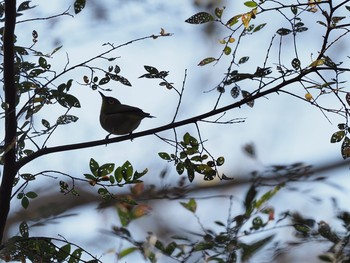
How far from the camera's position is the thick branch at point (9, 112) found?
282 cm

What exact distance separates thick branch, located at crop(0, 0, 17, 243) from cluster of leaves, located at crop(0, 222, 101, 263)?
11 cm

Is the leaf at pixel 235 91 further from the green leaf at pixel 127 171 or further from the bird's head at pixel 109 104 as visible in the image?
the bird's head at pixel 109 104

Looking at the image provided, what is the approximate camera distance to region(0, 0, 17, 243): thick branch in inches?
111

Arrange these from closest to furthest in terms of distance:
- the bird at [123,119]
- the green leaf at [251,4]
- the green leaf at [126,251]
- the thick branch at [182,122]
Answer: the thick branch at [182,122]
the green leaf at [251,4]
the green leaf at [126,251]
the bird at [123,119]

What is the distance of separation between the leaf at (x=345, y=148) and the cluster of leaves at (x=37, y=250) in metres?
1.11

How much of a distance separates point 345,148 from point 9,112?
4.47 feet

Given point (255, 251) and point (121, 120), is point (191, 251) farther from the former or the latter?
point (121, 120)

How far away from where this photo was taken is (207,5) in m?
5.88

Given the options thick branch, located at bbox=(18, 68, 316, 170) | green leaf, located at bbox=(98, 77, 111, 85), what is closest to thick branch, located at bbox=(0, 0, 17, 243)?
thick branch, located at bbox=(18, 68, 316, 170)

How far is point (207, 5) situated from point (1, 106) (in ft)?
10.8

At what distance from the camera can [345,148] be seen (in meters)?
2.88

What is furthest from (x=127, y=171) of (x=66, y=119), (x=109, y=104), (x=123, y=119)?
(x=109, y=104)

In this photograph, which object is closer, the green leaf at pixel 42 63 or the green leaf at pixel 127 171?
the green leaf at pixel 127 171

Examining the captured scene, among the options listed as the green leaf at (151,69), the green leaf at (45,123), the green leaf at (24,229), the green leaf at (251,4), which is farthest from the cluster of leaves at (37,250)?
the green leaf at (251,4)
